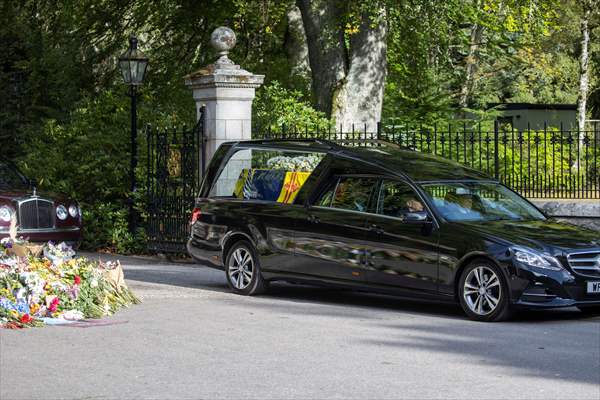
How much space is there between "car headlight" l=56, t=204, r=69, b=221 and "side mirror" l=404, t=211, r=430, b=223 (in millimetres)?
8017

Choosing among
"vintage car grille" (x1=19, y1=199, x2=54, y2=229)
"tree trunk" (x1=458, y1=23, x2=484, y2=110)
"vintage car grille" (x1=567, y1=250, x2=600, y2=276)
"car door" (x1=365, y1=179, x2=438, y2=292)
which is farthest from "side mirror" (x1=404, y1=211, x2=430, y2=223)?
"tree trunk" (x1=458, y1=23, x2=484, y2=110)

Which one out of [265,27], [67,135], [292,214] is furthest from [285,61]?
[292,214]

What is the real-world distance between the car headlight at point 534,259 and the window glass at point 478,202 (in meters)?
1.02

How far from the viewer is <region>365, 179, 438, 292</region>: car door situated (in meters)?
12.9

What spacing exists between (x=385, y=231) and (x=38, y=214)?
7610mm

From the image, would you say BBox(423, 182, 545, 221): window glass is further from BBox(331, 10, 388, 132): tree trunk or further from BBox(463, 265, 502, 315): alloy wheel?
BBox(331, 10, 388, 132): tree trunk

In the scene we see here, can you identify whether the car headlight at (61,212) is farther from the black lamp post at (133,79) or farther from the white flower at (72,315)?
the white flower at (72,315)

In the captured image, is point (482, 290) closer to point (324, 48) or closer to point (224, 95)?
point (224, 95)

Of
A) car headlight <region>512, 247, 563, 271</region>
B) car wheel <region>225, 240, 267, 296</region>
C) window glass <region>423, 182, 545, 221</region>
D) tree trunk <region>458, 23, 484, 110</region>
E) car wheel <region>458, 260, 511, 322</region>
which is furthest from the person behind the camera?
tree trunk <region>458, 23, 484, 110</region>

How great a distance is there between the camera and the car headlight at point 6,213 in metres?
18.5

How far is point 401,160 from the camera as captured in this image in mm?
14016

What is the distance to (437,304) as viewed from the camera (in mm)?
14141

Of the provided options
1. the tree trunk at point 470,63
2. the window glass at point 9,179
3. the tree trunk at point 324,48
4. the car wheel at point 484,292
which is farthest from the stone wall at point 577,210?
the tree trunk at point 470,63

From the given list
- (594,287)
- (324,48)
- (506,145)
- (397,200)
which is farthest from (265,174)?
(324,48)
